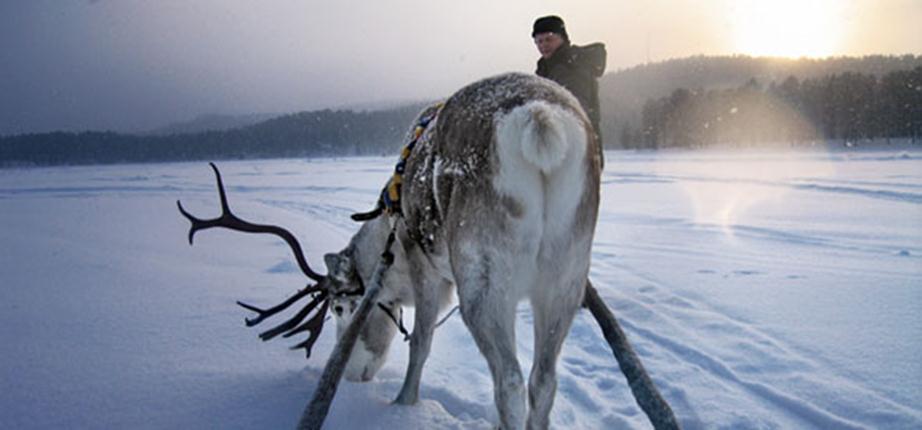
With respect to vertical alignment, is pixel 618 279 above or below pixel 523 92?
below

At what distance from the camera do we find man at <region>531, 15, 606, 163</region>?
4684 mm

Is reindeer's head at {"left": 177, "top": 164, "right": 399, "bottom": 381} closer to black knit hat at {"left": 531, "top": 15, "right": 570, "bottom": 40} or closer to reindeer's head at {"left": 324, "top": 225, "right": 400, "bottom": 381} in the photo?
reindeer's head at {"left": 324, "top": 225, "right": 400, "bottom": 381}

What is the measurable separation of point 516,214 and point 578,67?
2.82m

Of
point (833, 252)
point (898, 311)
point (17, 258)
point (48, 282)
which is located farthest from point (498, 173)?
point (17, 258)

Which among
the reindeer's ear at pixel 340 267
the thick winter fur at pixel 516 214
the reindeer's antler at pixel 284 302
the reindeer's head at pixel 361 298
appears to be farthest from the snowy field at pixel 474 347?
the thick winter fur at pixel 516 214

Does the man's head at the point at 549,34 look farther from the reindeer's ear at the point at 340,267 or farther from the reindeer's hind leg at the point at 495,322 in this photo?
the reindeer's hind leg at the point at 495,322

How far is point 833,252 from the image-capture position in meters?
8.44

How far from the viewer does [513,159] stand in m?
2.28

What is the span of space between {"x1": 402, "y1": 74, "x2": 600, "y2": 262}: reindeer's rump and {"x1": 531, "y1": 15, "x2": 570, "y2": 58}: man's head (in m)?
2.10

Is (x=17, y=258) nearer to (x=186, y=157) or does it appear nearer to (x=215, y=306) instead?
(x=215, y=306)

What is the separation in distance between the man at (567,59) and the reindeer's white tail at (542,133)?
245 cm

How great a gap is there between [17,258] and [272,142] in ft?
371

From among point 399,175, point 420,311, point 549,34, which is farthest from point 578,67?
point 420,311

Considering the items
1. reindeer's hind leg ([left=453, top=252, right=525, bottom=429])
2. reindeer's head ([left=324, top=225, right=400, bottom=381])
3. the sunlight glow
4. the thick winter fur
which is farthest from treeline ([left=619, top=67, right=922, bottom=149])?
reindeer's hind leg ([left=453, top=252, right=525, bottom=429])
